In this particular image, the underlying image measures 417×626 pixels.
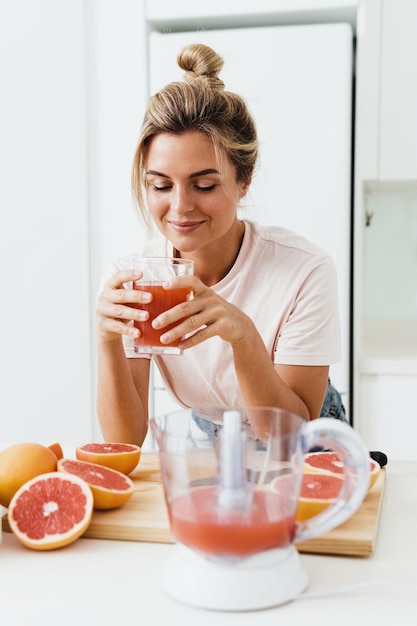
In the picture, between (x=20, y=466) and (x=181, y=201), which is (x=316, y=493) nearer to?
(x=20, y=466)

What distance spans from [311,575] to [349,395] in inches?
64.2

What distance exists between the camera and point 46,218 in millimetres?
2637

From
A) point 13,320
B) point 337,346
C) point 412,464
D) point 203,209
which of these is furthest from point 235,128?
point 13,320

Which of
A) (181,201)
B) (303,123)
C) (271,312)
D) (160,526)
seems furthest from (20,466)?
(303,123)

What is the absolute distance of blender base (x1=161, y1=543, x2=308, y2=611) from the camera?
79 cm

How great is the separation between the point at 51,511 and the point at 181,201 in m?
0.67

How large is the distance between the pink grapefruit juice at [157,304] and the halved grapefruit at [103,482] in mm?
230

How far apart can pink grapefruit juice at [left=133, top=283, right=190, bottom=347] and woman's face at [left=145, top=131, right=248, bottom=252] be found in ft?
0.91

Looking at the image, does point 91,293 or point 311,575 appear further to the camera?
point 91,293

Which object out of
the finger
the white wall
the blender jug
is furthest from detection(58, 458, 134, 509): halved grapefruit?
the white wall

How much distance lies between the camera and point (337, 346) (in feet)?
5.31

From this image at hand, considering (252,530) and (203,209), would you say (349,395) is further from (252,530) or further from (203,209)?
(252,530)

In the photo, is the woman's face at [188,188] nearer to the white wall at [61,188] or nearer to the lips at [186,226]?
the lips at [186,226]

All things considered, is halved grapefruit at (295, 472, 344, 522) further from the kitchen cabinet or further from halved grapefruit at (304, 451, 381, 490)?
the kitchen cabinet
